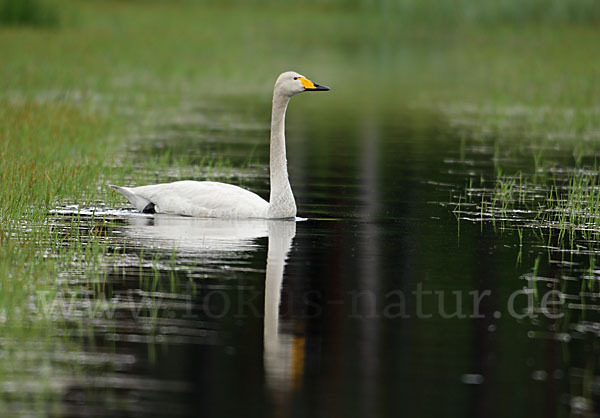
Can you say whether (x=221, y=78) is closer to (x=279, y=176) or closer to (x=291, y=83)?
(x=291, y=83)

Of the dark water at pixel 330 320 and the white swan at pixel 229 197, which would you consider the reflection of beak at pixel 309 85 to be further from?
the dark water at pixel 330 320

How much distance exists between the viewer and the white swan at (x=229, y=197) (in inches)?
464

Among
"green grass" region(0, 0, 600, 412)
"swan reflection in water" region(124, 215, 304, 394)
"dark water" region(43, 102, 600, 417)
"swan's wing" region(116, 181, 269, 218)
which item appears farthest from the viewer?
"green grass" region(0, 0, 600, 412)

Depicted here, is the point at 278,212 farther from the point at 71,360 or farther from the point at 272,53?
the point at 272,53

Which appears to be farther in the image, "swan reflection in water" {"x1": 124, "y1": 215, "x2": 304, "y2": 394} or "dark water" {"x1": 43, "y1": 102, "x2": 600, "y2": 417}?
"swan reflection in water" {"x1": 124, "y1": 215, "x2": 304, "y2": 394}

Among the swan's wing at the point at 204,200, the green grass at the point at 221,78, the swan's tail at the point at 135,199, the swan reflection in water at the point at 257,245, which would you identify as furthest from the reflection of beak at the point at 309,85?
the green grass at the point at 221,78

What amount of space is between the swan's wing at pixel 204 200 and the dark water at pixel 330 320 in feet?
0.53

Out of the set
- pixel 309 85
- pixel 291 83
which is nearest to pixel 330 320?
pixel 309 85

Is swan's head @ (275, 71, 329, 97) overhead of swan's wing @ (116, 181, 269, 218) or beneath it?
overhead

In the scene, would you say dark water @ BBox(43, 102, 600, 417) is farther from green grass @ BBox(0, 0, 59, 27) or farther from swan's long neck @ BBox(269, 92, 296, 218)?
green grass @ BBox(0, 0, 59, 27)

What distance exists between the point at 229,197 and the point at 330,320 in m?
4.18

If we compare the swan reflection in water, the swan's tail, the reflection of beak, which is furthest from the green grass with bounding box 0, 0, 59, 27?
the swan reflection in water

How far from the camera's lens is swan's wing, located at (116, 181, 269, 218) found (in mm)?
11773

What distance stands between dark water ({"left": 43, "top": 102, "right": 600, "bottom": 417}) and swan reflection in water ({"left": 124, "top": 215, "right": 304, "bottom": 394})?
17mm
